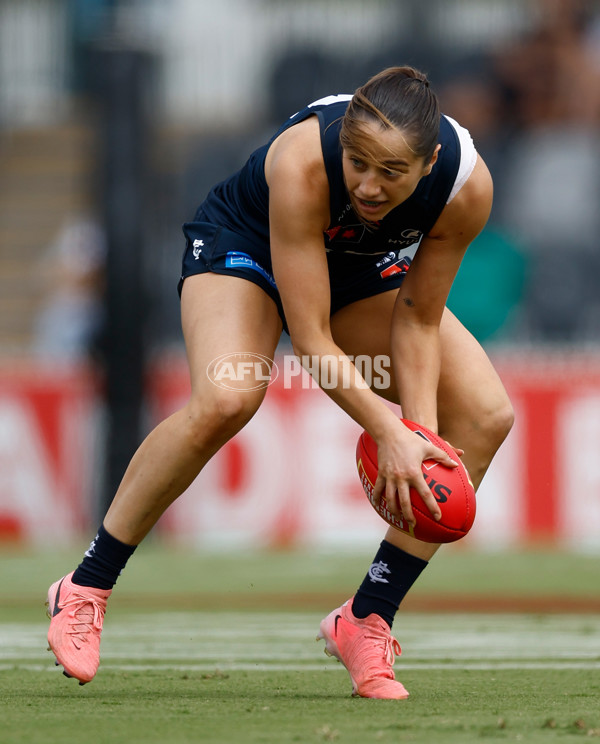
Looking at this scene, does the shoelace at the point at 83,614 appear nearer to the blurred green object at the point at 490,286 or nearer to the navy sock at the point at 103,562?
the navy sock at the point at 103,562

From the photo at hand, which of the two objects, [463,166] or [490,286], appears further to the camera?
[490,286]

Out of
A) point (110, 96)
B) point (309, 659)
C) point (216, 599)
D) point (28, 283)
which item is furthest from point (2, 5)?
point (309, 659)

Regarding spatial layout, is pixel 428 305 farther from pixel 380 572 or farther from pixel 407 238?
pixel 380 572

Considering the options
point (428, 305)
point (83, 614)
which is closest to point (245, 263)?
point (428, 305)

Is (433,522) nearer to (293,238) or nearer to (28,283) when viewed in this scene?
(293,238)

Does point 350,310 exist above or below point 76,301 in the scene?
above

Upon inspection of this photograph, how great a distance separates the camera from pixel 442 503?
355 centimetres

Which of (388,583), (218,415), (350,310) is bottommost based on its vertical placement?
(388,583)

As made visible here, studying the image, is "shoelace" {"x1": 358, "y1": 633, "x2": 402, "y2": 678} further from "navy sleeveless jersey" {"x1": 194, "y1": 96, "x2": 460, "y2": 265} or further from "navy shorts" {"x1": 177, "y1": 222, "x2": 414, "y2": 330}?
"navy sleeveless jersey" {"x1": 194, "y1": 96, "x2": 460, "y2": 265}

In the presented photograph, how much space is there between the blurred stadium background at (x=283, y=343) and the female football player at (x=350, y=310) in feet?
16.7

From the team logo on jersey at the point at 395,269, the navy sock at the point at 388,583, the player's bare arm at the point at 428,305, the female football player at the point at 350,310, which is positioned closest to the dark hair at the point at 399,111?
the female football player at the point at 350,310

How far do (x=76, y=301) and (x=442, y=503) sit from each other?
794cm

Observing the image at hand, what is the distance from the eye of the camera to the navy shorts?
3.92 meters

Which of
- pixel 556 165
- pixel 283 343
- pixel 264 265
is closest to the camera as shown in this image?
pixel 264 265
